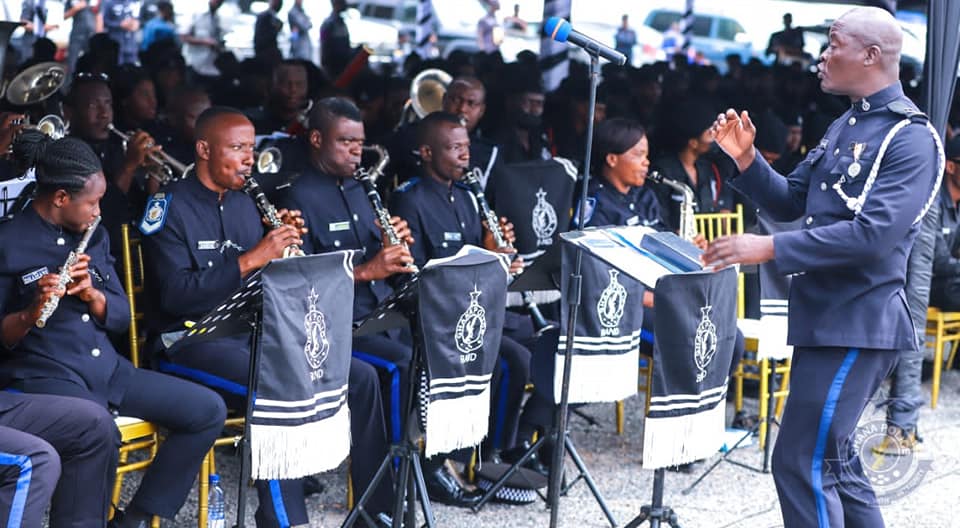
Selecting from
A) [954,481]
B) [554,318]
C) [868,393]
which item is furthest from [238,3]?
[868,393]

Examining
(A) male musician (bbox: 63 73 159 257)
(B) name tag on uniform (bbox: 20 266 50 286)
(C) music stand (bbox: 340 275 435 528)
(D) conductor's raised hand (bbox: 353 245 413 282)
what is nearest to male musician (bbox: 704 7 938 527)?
(C) music stand (bbox: 340 275 435 528)

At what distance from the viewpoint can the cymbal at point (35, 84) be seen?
6.09 metres

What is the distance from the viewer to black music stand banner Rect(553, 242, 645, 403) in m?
5.18

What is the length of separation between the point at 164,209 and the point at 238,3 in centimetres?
1612

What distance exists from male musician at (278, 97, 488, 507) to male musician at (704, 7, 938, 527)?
194cm

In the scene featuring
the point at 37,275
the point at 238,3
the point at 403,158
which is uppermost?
the point at 37,275

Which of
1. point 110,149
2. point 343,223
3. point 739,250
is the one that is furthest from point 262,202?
point 739,250

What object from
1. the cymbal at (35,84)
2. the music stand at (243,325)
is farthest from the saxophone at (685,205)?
the cymbal at (35,84)

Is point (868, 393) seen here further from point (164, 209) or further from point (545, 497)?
point (164, 209)

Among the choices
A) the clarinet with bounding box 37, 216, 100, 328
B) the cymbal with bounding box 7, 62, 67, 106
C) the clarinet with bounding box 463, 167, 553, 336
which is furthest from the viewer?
A: the cymbal with bounding box 7, 62, 67, 106

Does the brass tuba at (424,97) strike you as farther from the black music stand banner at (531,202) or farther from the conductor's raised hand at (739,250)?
the conductor's raised hand at (739,250)

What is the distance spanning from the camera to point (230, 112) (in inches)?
202

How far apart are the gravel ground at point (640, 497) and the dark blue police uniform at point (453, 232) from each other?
43 centimetres

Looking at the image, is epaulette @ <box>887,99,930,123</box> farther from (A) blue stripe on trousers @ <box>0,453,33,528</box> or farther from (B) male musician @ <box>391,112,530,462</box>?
(A) blue stripe on trousers @ <box>0,453,33,528</box>
